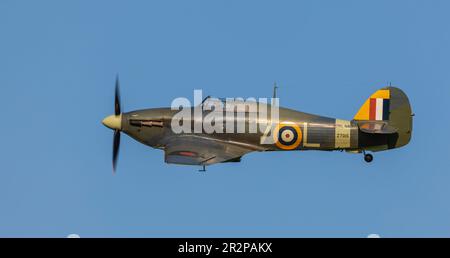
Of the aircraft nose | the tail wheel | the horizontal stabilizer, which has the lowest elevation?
the tail wheel

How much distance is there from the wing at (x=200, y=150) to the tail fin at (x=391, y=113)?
133 inches

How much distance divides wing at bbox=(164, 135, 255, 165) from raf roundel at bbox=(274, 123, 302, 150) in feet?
2.72

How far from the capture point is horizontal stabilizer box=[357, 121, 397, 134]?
26.4 meters

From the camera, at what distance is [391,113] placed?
2683cm

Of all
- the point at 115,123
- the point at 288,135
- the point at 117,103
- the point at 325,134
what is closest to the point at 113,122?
the point at 115,123

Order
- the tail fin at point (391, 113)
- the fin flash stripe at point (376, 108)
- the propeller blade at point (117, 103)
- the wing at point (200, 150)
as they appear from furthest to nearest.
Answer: the propeller blade at point (117, 103) < the fin flash stripe at point (376, 108) < the tail fin at point (391, 113) < the wing at point (200, 150)

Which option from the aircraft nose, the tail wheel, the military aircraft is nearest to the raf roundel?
the military aircraft

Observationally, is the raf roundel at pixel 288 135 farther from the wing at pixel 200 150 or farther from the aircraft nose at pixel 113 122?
the aircraft nose at pixel 113 122

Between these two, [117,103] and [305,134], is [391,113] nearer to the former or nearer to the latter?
[305,134]

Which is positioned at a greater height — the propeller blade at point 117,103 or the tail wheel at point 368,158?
the propeller blade at point 117,103

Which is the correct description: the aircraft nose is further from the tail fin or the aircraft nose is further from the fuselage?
the tail fin

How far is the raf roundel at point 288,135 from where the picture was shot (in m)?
26.6

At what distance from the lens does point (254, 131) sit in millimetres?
26766

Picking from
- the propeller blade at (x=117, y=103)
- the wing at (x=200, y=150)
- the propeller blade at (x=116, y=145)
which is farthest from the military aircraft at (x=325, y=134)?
the propeller blade at (x=117, y=103)
